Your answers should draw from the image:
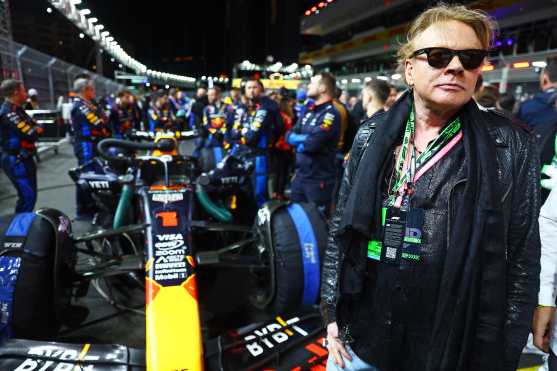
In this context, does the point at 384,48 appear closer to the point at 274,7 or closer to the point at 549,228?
the point at 274,7

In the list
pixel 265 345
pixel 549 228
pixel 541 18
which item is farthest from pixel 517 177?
pixel 541 18

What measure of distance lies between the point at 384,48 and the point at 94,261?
94.0 feet

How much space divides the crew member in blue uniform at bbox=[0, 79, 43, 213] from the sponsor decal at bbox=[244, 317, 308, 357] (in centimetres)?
431

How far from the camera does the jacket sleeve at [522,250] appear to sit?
110 cm

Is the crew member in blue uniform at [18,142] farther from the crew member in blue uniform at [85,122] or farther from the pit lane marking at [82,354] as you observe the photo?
the pit lane marking at [82,354]

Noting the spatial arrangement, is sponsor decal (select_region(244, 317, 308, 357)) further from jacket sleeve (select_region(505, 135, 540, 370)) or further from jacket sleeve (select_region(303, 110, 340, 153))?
jacket sleeve (select_region(303, 110, 340, 153))

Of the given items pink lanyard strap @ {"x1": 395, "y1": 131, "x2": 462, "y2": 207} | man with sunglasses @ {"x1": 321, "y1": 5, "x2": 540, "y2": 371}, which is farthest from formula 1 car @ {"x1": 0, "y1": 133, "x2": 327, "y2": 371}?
pink lanyard strap @ {"x1": 395, "y1": 131, "x2": 462, "y2": 207}

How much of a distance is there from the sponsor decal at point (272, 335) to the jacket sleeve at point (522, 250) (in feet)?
4.08

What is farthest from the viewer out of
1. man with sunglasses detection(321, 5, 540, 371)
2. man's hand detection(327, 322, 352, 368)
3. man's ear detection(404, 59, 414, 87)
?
man's hand detection(327, 322, 352, 368)

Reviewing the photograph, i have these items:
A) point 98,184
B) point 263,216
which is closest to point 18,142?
point 98,184

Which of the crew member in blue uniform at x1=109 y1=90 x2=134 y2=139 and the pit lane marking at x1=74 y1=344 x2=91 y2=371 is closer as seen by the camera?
the pit lane marking at x1=74 y1=344 x2=91 y2=371

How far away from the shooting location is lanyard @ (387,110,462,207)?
119 centimetres

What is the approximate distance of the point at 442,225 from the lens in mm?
1152

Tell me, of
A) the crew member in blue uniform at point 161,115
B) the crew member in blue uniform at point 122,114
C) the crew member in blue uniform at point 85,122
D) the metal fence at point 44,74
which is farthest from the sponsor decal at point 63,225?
the crew member in blue uniform at point 122,114
